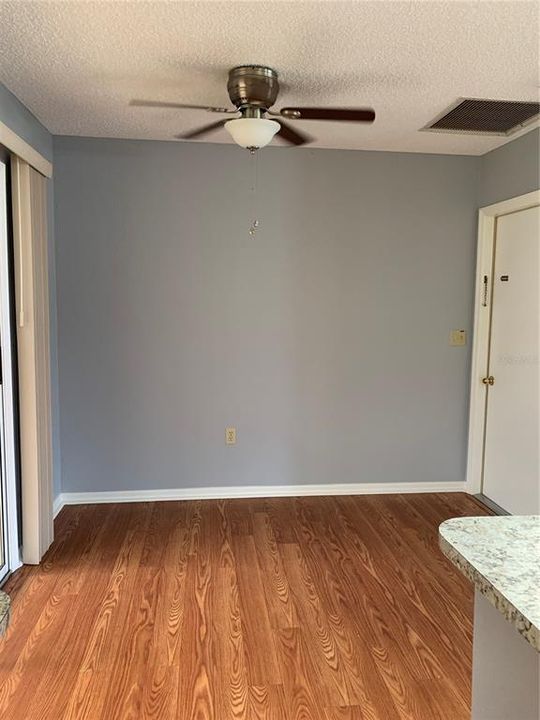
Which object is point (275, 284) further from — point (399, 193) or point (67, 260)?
point (67, 260)

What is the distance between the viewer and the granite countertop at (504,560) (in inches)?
33.8

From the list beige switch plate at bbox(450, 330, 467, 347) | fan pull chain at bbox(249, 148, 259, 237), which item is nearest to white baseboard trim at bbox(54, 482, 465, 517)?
beige switch plate at bbox(450, 330, 467, 347)

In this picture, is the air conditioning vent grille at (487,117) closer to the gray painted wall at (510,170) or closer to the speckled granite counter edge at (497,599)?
the gray painted wall at (510,170)

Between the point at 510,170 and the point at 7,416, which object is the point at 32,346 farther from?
the point at 510,170

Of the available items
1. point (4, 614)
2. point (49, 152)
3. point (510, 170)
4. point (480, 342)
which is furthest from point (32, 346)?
point (510, 170)

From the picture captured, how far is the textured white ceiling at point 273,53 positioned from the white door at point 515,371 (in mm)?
1063

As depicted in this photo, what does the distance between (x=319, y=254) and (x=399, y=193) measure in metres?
0.72

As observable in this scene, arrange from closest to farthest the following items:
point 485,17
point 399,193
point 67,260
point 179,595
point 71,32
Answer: point 485,17 → point 71,32 → point 179,595 → point 67,260 → point 399,193

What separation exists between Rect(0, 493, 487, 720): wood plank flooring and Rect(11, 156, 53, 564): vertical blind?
0.95ft

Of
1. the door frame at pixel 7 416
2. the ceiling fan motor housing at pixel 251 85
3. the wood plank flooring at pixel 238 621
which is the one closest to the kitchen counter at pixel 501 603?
the wood plank flooring at pixel 238 621

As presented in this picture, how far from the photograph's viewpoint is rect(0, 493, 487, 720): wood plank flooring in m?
1.90

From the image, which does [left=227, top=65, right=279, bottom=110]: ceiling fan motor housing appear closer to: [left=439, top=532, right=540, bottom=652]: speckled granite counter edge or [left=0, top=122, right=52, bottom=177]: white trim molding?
[left=0, top=122, right=52, bottom=177]: white trim molding

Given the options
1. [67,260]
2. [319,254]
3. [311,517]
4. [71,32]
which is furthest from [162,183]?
[311,517]

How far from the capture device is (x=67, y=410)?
3.58m
